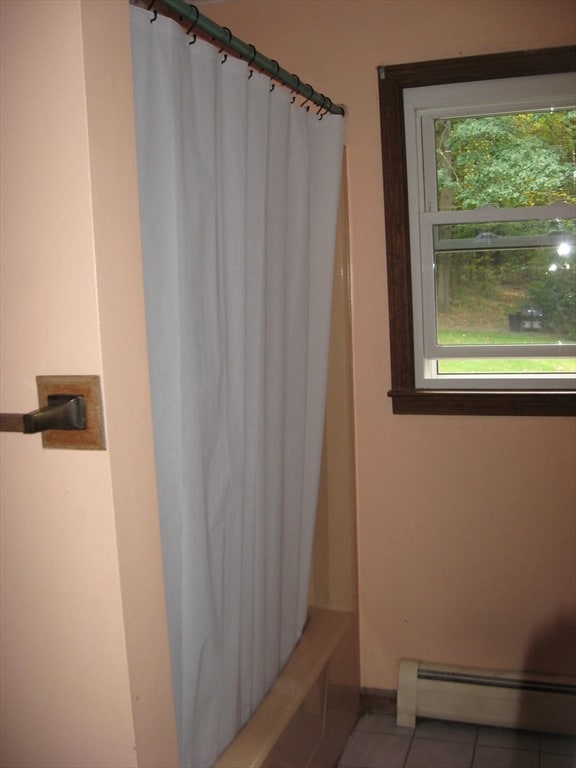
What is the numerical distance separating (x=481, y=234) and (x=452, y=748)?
62.0 inches

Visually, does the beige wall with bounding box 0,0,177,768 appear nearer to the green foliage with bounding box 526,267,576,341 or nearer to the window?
the window

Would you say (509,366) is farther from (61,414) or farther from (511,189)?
(61,414)

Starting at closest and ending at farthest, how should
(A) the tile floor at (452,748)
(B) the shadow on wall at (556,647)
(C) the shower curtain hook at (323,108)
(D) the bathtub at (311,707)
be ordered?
(D) the bathtub at (311,707), (C) the shower curtain hook at (323,108), (A) the tile floor at (452,748), (B) the shadow on wall at (556,647)

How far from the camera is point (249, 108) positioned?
151cm

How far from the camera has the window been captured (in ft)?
6.84

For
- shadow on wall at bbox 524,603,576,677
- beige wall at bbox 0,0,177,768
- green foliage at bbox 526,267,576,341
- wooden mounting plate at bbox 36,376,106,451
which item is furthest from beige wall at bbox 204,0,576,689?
wooden mounting plate at bbox 36,376,106,451

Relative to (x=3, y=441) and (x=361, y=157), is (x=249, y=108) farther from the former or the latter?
(x=3, y=441)

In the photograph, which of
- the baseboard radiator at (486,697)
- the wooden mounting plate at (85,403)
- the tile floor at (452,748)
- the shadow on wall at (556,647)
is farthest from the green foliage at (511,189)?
the wooden mounting plate at (85,403)

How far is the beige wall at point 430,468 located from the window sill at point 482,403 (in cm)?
3

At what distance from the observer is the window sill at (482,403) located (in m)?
2.09

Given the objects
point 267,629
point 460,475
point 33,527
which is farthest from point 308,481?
point 33,527

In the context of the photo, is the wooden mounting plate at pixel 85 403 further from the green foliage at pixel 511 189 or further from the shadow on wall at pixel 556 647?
the shadow on wall at pixel 556 647

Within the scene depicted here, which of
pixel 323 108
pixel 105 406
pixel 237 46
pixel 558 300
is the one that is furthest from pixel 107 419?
pixel 558 300

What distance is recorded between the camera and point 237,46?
4.87 feet
